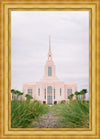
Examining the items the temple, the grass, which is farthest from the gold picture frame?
the temple

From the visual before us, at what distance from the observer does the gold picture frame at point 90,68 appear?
8.27 ft

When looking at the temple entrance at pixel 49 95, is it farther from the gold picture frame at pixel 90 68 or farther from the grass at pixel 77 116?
the gold picture frame at pixel 90 68

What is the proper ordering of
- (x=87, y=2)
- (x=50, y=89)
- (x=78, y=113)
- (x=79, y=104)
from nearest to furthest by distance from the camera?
(x=87, y=2) → (x=78, y=113) → (x=79, y=104) → (x=50, y=89)

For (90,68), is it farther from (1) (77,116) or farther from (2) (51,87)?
(2) (51,87)

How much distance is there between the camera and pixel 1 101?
101 inches

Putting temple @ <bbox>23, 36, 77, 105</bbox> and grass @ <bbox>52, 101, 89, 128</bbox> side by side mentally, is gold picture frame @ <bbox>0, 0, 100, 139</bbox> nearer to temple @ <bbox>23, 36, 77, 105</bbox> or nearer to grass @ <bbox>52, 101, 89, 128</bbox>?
grass @ <bbox>52, 101, 89, 128</bbox>

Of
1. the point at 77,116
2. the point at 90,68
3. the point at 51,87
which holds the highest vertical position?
the point at 90,68

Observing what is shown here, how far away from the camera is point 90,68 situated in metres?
2.68

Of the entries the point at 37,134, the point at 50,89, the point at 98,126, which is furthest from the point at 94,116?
the point at 50,89

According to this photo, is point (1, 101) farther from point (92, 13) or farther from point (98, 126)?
point (92, 13)

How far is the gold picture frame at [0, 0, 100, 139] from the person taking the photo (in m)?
2.52

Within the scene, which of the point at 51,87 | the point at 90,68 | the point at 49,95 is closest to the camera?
the point at 90,68

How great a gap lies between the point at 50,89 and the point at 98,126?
19.1m

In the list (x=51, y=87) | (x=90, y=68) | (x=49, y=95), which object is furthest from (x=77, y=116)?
(x=51, y=87)
